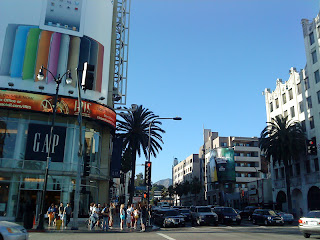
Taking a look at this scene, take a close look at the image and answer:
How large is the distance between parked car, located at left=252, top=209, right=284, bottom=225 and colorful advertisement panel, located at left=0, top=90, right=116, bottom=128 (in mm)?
19123

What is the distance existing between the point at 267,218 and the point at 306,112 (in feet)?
96.4

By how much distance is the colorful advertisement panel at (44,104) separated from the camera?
31.0 m

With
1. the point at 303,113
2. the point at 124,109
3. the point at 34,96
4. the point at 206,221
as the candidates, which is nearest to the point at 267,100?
the point at 303,113

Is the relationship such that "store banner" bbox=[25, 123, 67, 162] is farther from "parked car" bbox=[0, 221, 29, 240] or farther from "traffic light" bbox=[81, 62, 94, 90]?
"parked car" bbox=[0, 221, 29, 240]

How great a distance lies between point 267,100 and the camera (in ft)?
220

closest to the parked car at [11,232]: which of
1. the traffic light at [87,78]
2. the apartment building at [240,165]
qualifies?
the traffic light at [87,78]

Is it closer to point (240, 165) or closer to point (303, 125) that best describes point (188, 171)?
point (240, 165)

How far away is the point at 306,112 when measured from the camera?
2060 inches

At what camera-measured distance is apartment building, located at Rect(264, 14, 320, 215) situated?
162ft

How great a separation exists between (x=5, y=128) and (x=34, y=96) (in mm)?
4280

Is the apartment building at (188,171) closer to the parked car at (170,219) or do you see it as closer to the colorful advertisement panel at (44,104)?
the colorful advertisement panel at (44,104)

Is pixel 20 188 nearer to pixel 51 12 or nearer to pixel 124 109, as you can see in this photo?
pixel 124 109

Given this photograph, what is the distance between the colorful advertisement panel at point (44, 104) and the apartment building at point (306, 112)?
3482cm

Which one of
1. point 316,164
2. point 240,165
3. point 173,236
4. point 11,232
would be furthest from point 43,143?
point 240,165
